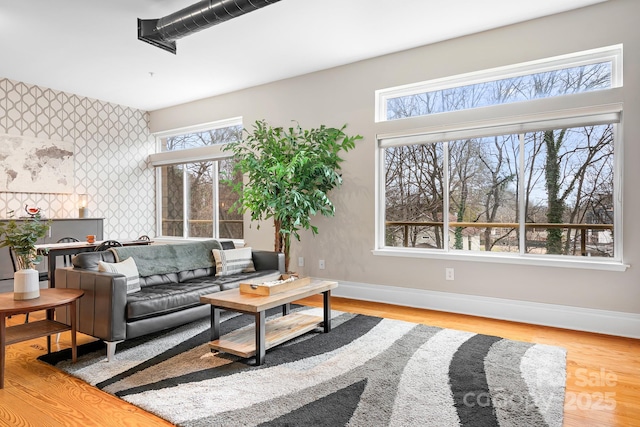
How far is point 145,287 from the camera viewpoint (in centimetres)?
372

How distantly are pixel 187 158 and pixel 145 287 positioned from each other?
11.7 ft

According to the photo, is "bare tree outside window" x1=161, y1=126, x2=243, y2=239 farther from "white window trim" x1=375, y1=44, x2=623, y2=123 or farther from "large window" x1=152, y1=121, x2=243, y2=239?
"white window trim" x1=375, y1=44, x2=623, y2=123

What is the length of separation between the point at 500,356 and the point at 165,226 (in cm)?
616

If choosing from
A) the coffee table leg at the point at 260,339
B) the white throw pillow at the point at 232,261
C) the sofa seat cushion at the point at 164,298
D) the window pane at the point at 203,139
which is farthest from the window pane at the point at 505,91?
the coffee table leg at the point at 260,339

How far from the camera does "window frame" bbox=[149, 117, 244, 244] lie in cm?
641

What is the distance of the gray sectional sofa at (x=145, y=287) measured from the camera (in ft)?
9.68

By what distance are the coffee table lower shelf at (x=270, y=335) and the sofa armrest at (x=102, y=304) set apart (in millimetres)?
706

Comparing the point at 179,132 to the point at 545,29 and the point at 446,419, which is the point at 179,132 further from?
the point at 446,419

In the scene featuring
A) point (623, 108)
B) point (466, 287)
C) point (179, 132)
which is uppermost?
point (179, 132)

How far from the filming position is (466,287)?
4.29 metres

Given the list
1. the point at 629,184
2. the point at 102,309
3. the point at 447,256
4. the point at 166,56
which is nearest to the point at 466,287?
the point at 447,256

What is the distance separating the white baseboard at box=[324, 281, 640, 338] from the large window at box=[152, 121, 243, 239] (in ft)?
8.26

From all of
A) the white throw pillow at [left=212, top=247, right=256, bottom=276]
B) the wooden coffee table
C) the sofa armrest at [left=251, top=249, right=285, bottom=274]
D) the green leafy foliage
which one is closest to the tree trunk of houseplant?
Result: the green leafy foliage

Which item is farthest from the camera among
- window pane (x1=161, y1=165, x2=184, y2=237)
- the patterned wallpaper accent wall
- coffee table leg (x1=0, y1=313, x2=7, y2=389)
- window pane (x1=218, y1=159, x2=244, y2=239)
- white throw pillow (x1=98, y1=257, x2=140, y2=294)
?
window pane (x1=161, y1=165, x2=184, y2=237)
